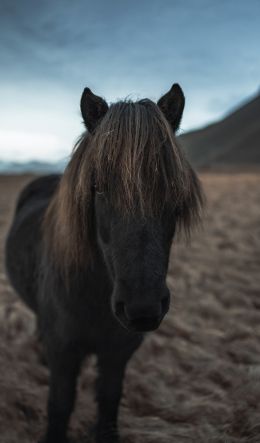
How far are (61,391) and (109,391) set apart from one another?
1.02 feet

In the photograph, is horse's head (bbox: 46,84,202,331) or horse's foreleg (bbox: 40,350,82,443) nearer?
horse's head (bbox: 46,84,202,331)

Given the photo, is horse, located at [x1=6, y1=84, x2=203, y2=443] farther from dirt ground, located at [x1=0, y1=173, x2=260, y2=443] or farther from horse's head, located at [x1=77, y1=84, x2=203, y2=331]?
dirt ground, located at [x1=0, y1=173, x2=260, y2=443]

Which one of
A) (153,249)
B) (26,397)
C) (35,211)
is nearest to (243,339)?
(26,397)

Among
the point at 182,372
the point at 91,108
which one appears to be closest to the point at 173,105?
the point at 91,108

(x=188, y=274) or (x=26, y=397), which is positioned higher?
(x=188, y=274)

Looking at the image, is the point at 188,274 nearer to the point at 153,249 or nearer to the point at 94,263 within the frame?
the point at 94,263

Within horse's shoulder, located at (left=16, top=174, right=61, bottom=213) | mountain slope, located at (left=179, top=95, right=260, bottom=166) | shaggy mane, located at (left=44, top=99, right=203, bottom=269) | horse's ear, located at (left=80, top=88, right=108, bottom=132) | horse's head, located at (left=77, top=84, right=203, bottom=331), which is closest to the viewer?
horse's head, located at (left=77, top=84, right=203, bottom=331)

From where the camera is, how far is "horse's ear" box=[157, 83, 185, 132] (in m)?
1.96

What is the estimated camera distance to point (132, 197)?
5.42 feet

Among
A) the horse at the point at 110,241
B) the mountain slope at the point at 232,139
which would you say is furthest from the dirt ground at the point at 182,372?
the mountain slope at the point at 232,139

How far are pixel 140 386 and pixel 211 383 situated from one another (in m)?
0.60

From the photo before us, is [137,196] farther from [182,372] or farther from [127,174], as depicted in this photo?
[182,372]

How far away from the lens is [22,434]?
2.53 meters

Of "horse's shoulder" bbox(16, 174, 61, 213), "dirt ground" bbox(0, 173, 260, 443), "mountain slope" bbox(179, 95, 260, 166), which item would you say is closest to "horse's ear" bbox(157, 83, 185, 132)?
"dirt ground" bbox(0, 173, 260, 443)
